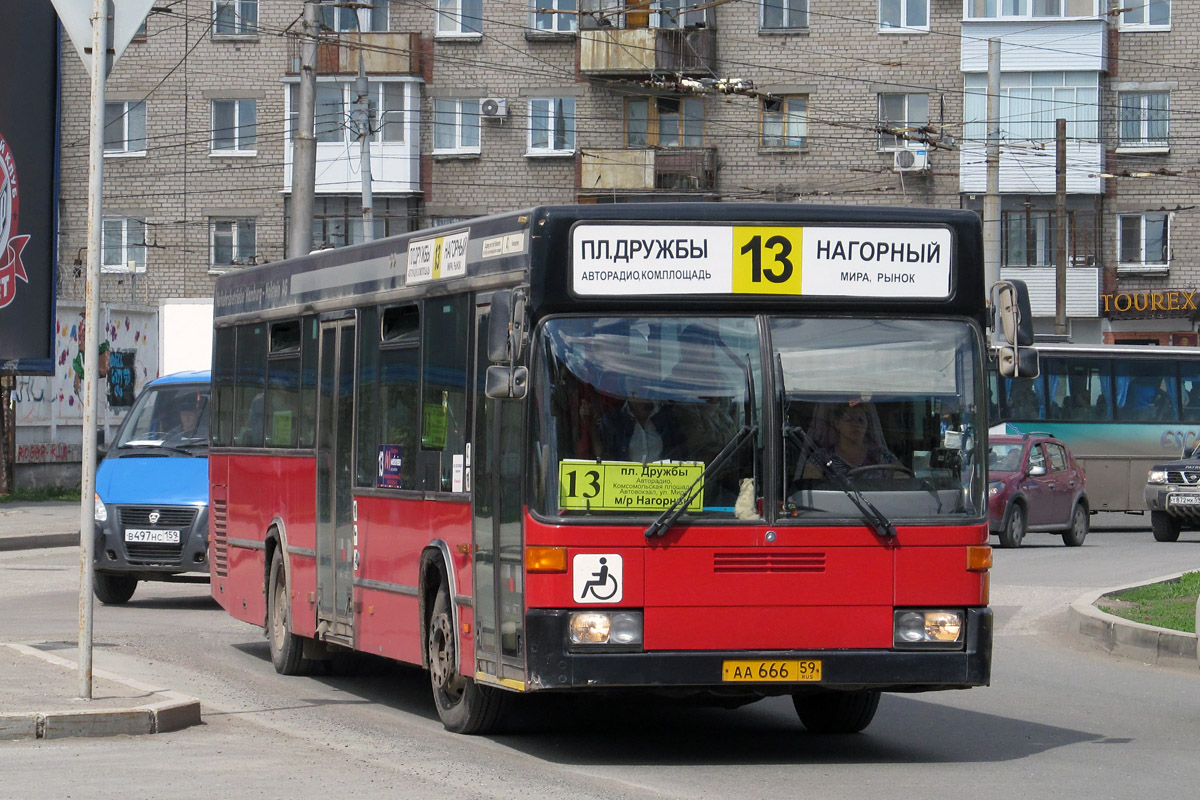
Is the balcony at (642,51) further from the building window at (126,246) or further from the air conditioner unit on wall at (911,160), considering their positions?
the building window at (126,246)

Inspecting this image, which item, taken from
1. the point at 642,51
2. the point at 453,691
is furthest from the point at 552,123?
the point at 453,691

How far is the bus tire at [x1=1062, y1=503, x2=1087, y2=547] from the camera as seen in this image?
29.3 m

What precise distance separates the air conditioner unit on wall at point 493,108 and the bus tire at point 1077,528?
25455mm

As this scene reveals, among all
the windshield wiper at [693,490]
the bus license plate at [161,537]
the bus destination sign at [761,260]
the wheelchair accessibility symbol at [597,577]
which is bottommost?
the bus license plate at [161,537]

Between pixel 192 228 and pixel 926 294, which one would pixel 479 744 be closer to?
pixel 926 294

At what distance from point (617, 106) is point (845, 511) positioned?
144 feet

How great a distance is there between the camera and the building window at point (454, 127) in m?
51.9

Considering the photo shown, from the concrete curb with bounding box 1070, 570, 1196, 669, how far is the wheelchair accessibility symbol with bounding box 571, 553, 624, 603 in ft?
20.8

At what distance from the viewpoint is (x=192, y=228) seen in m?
53.2

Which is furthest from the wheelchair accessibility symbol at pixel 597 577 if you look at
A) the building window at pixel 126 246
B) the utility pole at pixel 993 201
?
the building window at pixel 126 246

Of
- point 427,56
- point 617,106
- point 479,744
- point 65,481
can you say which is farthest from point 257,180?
point 479,744

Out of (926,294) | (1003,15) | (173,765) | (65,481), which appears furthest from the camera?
(1003,15)

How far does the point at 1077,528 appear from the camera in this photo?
29453 mm

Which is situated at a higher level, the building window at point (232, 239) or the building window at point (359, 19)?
the building window at point (359, 19)
